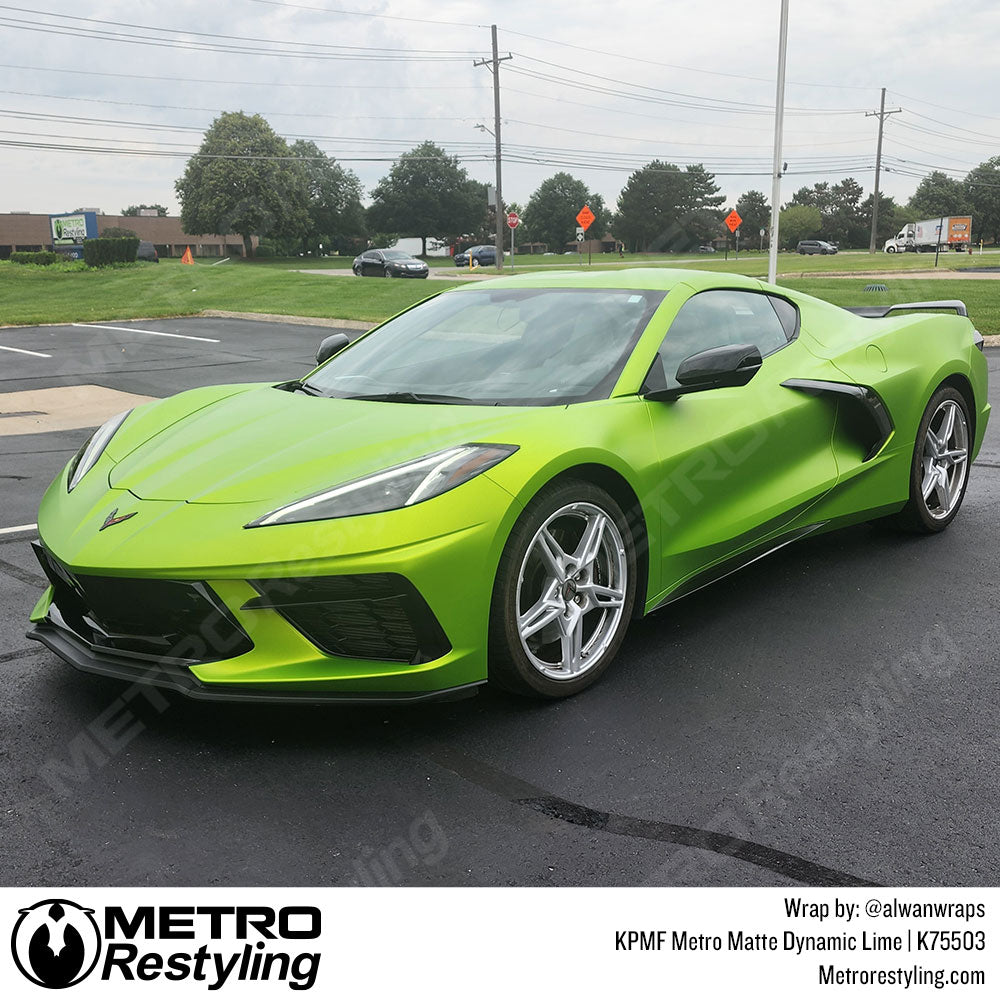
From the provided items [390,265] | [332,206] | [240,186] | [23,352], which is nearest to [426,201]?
[332,206]

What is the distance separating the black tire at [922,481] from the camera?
16.7 ft

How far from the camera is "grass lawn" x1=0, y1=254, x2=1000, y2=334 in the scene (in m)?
Result: 23.0

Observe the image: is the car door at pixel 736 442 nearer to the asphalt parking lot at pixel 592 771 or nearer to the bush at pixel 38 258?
the asphalt parking lot at pixel 592 771

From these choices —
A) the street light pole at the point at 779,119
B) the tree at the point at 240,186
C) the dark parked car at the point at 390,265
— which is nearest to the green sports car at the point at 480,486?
the street light pole at the point at 779,119

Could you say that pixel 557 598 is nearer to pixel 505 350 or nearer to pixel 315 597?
pixel 315 597

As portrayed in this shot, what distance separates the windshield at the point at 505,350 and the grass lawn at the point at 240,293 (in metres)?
14.7

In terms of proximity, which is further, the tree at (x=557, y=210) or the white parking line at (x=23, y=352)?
the tree at (x=557, y=210)

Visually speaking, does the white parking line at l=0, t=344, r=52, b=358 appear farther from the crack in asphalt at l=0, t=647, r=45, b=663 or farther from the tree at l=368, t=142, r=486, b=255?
the tree at l=368, t=142, r=486, b=255

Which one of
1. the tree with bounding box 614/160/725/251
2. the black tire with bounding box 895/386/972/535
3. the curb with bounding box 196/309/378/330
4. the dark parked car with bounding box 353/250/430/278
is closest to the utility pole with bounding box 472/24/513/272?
the dark parked car with bounding box 353/250/430/278

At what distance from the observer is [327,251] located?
333ft
